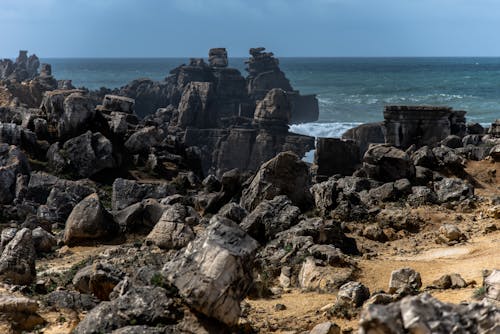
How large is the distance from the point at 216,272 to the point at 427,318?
12.1ft

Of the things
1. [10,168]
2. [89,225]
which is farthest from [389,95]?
[89,225]

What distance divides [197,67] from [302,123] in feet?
72.4

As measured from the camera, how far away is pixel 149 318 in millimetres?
9445

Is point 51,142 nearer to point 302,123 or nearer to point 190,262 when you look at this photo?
point 190,262

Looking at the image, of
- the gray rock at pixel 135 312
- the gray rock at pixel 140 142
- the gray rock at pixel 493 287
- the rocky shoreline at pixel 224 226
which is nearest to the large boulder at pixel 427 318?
the rocky shoreline at pixel 224 226

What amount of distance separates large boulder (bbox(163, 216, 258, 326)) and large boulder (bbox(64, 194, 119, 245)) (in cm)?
1257

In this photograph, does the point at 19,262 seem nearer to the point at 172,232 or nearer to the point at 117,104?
the point at 172,232

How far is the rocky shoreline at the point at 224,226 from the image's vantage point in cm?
957

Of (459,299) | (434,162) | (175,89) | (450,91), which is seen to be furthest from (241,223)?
(450,91)

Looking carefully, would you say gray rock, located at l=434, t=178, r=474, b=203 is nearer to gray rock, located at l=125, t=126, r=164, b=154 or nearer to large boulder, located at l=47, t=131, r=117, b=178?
large boulder, located at l=47, t=131, r=117, b=178

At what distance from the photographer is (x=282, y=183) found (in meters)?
22.6

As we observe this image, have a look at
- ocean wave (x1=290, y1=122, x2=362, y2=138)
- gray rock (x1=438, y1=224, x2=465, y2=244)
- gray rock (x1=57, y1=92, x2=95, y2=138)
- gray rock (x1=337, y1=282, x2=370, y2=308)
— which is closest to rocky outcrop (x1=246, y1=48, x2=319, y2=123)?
ocean wave (x1=290, y1=122, x2=362, y2=138)

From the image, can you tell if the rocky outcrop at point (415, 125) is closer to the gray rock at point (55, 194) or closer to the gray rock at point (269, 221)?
the gray rock at point (269, 221)

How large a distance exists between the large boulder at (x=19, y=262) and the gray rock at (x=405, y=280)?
332 inches
